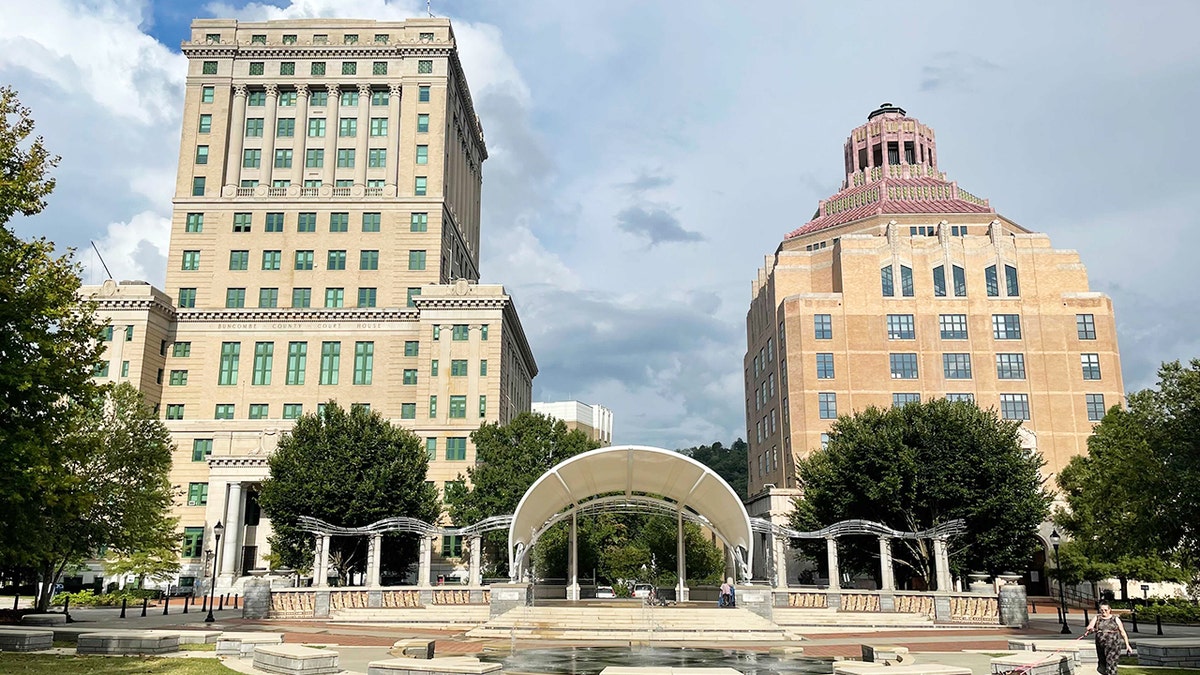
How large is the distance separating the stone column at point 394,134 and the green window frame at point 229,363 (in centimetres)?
1877

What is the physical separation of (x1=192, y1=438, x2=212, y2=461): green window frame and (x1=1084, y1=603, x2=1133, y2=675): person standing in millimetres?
63723

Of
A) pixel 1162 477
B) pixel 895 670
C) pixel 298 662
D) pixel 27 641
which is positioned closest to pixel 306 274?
pixel 27 641

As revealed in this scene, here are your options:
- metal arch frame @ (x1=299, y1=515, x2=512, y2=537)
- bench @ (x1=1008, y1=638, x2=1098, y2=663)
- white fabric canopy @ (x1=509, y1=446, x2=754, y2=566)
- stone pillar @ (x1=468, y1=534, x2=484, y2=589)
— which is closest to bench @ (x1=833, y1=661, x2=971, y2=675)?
bench @ (x1=1008, y1=638, x2=1098, y2=663)

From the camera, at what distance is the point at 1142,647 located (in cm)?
2042

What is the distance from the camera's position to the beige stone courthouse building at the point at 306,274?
2662 inches

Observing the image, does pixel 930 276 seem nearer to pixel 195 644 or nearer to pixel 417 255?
pixel 417 255

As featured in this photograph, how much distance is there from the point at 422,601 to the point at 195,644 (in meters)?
15.4

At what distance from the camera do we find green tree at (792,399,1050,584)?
4341 centimetres

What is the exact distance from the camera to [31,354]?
71.4 ft

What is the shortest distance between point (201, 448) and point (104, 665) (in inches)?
2085

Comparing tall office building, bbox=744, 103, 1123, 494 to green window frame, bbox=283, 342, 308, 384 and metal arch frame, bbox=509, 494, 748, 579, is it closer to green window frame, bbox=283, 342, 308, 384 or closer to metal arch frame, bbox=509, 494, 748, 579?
metal arch frame, bbox=509, 494, 748, 579

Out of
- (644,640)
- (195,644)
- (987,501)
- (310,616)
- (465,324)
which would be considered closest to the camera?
(195,644)

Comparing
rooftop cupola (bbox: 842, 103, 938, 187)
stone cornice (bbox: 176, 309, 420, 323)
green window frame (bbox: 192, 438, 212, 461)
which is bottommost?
green window frame (bbox: 192, 438, 212, 461)

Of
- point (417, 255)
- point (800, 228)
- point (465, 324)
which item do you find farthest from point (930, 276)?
point (417, 255)
